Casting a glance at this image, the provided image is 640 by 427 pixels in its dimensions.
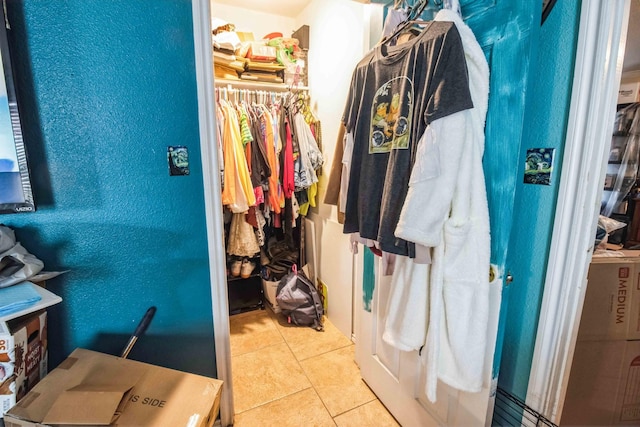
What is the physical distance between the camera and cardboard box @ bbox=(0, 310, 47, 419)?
2.34 ft

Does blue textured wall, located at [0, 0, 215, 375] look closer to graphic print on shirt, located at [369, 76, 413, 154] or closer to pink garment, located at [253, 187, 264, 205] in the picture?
graphic print on shirt, located at [369, 76, 413, 154]

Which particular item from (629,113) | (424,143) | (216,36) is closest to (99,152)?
(424,143)

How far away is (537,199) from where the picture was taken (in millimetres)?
935

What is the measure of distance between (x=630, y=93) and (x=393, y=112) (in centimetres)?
174

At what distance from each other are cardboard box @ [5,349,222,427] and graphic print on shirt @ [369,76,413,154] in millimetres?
991

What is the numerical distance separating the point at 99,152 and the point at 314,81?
165 centimetres

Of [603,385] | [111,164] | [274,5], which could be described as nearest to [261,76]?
[274,5]

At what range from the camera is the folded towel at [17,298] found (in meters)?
0.68

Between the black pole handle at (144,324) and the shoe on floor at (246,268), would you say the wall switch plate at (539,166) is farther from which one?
the shoe on floor at (246,268)

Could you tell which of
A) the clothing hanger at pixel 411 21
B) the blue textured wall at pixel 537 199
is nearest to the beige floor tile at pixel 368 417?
the blue textured wall at pixel 537 199

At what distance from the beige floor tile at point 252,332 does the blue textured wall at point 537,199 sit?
147 cm

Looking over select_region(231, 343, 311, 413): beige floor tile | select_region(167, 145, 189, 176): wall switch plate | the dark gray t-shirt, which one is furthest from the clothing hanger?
select_region(231, 343, 311, 413): beige floor tile

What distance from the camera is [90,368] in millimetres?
886

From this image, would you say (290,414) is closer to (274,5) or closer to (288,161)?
(288,161)
